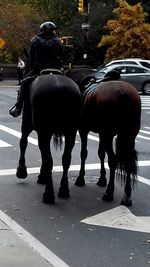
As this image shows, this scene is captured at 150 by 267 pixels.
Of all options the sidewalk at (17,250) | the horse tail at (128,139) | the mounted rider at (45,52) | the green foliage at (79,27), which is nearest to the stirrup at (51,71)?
the mounted rider at (45,52)

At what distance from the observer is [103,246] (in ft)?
19.5

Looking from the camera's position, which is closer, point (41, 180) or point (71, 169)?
point (41, 180)

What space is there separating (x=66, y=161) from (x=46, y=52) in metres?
1.64

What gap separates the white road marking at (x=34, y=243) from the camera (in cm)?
543

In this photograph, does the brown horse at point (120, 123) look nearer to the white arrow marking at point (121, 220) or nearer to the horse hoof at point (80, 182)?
the white arrow marking at point (121, 220)

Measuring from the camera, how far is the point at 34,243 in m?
5.92

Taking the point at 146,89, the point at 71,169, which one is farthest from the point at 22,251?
the point at 146,89

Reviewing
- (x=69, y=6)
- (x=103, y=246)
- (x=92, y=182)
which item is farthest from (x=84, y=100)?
(x=69, y=6)

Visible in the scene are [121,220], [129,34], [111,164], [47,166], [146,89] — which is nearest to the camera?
[121,220]

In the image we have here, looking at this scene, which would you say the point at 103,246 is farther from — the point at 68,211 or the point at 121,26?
the point at 121,26

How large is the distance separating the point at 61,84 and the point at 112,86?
719 millimetres

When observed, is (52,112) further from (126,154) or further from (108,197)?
(108,197)

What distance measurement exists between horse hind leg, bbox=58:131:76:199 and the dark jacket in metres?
1.13

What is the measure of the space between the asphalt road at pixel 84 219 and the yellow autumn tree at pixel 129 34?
103ft
